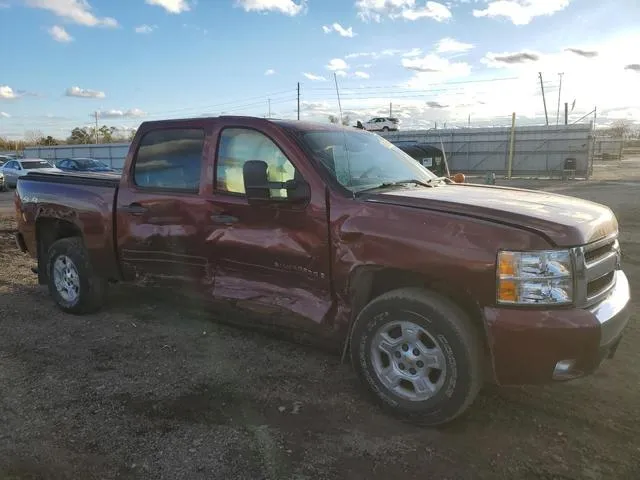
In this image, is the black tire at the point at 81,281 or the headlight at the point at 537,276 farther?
the black tire at the point at 81,281

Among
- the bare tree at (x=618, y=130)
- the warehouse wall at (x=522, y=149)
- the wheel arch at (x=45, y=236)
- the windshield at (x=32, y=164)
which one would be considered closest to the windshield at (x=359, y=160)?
the wheel arch at (x=45, y=236)

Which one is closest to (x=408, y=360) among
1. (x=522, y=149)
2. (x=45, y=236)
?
(x=45, y=236)

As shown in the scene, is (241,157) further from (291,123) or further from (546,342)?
(546,342)

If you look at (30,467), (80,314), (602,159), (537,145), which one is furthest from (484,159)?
(30,467)

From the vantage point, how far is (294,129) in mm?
4098

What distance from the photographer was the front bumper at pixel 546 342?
3.01m

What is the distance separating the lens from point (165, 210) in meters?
4.57

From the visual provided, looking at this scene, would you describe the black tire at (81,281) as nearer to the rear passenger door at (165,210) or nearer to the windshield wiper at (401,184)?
the rear passenger door at (165,210)

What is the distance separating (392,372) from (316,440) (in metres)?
0.65

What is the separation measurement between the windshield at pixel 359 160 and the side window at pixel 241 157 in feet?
0.83

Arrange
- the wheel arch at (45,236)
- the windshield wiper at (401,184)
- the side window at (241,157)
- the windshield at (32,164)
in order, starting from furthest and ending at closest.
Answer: the windshield at (32,164)
the wheel arch at (45,236)
the side window at (241,157)
the windshield wiper at (401,184)

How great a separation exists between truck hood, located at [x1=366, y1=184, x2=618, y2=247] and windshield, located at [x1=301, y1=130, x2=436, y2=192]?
0.81ft

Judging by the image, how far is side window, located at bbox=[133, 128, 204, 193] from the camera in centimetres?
449

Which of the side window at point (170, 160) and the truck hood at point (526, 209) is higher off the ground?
the side window at point (170, 160)
